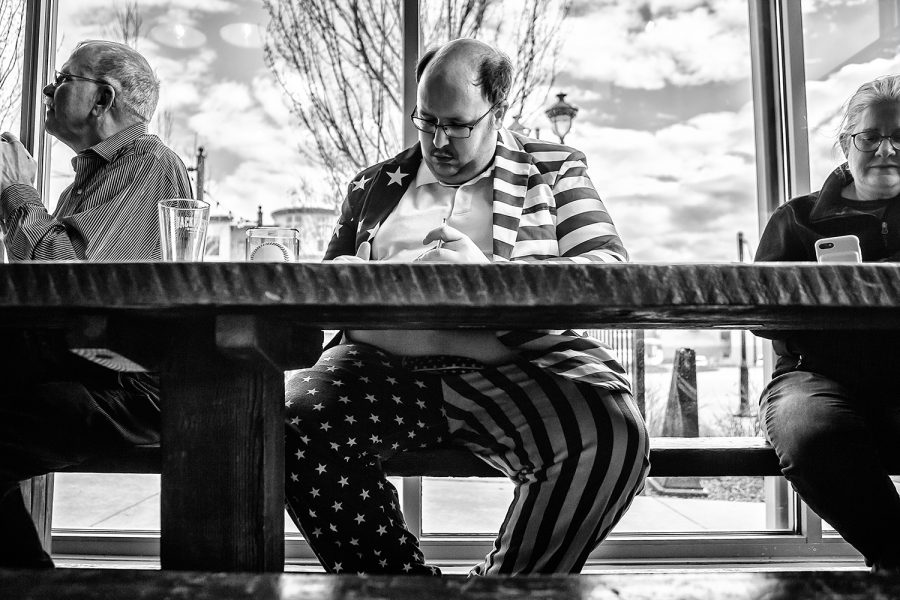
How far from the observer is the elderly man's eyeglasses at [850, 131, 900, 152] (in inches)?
60.2

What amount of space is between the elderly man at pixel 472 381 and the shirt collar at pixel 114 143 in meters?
Result: 0.66

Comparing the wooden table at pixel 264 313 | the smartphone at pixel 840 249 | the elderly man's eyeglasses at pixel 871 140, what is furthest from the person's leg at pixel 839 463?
the elderly man's eyeglasses at pixel 871 140

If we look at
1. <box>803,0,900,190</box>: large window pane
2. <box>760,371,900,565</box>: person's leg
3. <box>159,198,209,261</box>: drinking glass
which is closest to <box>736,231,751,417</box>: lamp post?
<box>803,0,900,190</box>: large window pane

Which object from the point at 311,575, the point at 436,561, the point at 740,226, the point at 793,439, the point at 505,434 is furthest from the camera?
the point at 740,226

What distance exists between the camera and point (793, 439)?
4.10ft

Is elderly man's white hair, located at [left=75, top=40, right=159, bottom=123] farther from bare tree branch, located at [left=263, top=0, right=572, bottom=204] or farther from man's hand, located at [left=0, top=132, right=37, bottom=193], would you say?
bare tree branch, located at [left=263, top=0, right=572, bottom=204]

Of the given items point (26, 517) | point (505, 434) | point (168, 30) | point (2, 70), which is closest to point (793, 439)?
point (505, 434)

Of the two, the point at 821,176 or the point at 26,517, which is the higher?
the point at 821,176

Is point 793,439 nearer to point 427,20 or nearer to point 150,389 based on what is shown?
point 150,389

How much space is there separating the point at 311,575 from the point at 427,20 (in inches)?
86.4

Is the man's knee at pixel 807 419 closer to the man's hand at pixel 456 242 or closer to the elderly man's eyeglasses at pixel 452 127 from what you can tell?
the man's hand at pixel 456 242

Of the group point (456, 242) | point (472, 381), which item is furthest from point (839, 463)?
point (456, 242)

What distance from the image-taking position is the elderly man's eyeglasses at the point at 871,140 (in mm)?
1529

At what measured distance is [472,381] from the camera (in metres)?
1.18
